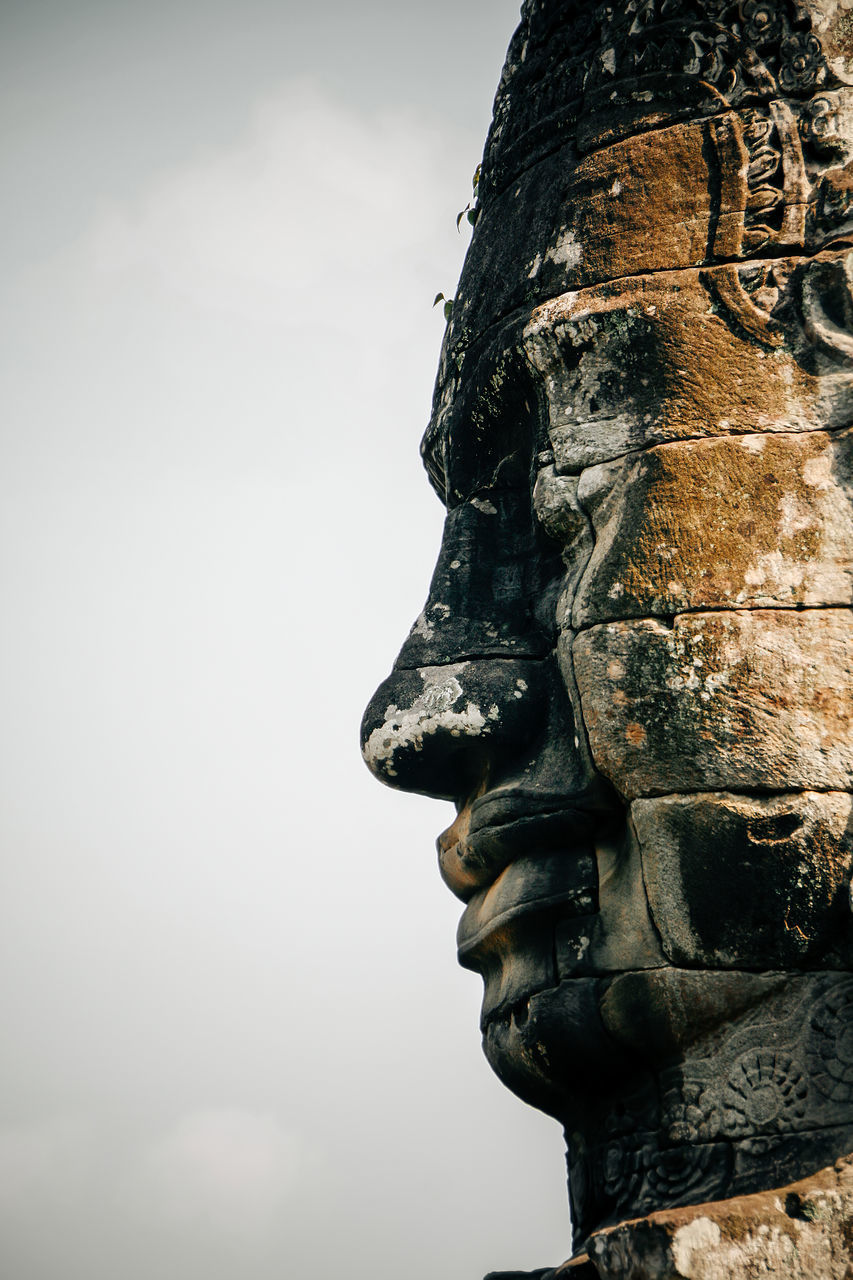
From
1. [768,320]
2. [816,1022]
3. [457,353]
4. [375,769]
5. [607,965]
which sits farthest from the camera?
[457,353]

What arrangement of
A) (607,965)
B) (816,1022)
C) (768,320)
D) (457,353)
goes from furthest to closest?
(457,353) → (768,320) → (607,965) → (816,1022)

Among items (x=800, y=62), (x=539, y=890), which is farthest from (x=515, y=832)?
(x=800, y=62)

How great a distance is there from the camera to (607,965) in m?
3.38

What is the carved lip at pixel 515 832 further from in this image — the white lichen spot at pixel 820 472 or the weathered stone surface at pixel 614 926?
the white lichen spot at pixel 820 472

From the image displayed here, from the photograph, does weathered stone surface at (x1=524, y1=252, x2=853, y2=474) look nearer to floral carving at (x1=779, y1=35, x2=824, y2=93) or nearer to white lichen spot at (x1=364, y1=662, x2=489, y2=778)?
floral carving at (x1=779, y1=35, x2=824, y2=93)

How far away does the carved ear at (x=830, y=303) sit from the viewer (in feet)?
11.8

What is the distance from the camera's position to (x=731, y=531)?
3453 millimetres

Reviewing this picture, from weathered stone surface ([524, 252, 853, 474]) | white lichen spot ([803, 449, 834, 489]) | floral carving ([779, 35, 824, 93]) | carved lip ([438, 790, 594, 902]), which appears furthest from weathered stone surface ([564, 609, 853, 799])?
floral carving ([779, 35, 824, 93])

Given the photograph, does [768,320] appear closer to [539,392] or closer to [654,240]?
[654,240]

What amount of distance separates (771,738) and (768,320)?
4.02ft

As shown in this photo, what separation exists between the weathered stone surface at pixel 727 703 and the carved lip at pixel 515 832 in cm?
22

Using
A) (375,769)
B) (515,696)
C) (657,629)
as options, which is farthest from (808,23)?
(375,769)

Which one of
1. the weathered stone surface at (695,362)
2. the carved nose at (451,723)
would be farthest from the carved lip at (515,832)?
the weathered stone surface at (695,362)

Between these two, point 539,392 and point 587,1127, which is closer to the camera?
point 587,1127
